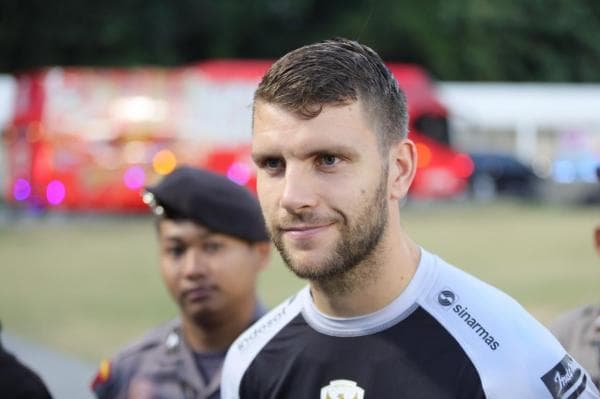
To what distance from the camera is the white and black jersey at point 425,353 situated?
2.56 m

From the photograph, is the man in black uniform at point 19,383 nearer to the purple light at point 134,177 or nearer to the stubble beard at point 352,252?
the stubble beard at point 352,252

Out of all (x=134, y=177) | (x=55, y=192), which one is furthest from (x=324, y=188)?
(x=55, y=192)

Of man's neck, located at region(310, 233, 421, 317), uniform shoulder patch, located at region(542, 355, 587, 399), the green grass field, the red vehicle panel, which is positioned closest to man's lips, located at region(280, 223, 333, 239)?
man's neck, located at region(310, 233, 421, 317)

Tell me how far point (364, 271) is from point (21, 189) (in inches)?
1131

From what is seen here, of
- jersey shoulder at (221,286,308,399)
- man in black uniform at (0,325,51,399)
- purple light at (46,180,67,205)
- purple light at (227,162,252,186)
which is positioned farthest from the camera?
purple light at (227,162,252,186)

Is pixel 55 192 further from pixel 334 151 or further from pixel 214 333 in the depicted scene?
pixel 334 151

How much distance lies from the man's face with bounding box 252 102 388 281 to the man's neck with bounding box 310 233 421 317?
0.05 metres

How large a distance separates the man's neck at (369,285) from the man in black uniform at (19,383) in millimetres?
981

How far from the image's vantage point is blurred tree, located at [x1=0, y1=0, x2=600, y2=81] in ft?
137

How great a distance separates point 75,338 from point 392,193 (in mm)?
8665

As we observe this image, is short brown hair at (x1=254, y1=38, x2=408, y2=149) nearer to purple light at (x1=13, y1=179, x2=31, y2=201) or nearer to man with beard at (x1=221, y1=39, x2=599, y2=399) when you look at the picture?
man with beard at (x1=221, y1=39, x2=599, y2=399)

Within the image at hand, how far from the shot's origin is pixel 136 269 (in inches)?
686

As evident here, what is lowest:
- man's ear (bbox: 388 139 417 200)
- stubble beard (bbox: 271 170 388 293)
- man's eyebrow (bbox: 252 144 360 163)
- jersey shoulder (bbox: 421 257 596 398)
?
jersey shoulder (bbox: 421 257 596 398)

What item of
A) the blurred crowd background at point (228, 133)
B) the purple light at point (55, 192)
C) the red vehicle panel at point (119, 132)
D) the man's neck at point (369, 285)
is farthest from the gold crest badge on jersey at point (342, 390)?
the purple light at point (55, 192)
